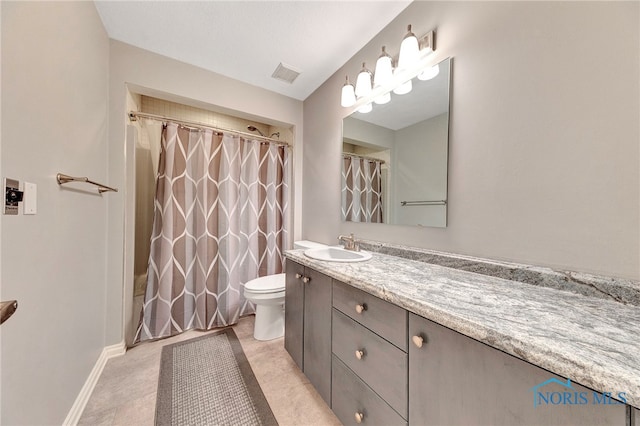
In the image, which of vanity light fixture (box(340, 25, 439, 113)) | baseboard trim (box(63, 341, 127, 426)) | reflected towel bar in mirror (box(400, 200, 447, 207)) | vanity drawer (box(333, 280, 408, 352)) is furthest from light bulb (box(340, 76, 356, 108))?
baseboard trim (box(63, 341, 127, 426))

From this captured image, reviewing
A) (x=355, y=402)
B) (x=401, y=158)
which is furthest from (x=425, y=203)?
(x=355, y=402)

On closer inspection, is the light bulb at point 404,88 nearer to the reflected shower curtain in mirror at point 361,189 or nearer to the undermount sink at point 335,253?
the reflected shower curtain in mirror at point 361,189

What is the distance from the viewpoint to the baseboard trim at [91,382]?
1095mm

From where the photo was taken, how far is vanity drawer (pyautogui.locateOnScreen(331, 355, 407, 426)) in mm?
817

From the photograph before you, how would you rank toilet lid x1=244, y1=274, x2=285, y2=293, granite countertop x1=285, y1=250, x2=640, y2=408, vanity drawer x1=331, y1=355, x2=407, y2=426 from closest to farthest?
1. granite countertop x1=285, y1=250, x2=640, y2=408
2. vanity drawer x1=331, y1=355, x2=407, y2=426
3. toilet lid x1=244, y1=274, x2=285, y2=293

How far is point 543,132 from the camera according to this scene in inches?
34.5

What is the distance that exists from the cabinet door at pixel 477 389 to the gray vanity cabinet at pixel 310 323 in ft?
1.59

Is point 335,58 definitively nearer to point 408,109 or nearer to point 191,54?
point 408,109

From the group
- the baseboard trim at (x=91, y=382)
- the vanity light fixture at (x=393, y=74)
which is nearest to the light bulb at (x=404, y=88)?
the vanity light fixture at (x=393, y=74)

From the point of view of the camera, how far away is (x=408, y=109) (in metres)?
1.41

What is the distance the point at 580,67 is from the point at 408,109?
0.73 metres

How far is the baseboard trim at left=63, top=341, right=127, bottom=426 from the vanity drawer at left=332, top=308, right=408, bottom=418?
133 centimetres

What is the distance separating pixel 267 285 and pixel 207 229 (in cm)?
74

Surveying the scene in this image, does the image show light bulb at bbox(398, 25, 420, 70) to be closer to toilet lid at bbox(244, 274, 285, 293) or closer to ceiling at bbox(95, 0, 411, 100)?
ceiling at bbox(95, 0, 411, 100)
